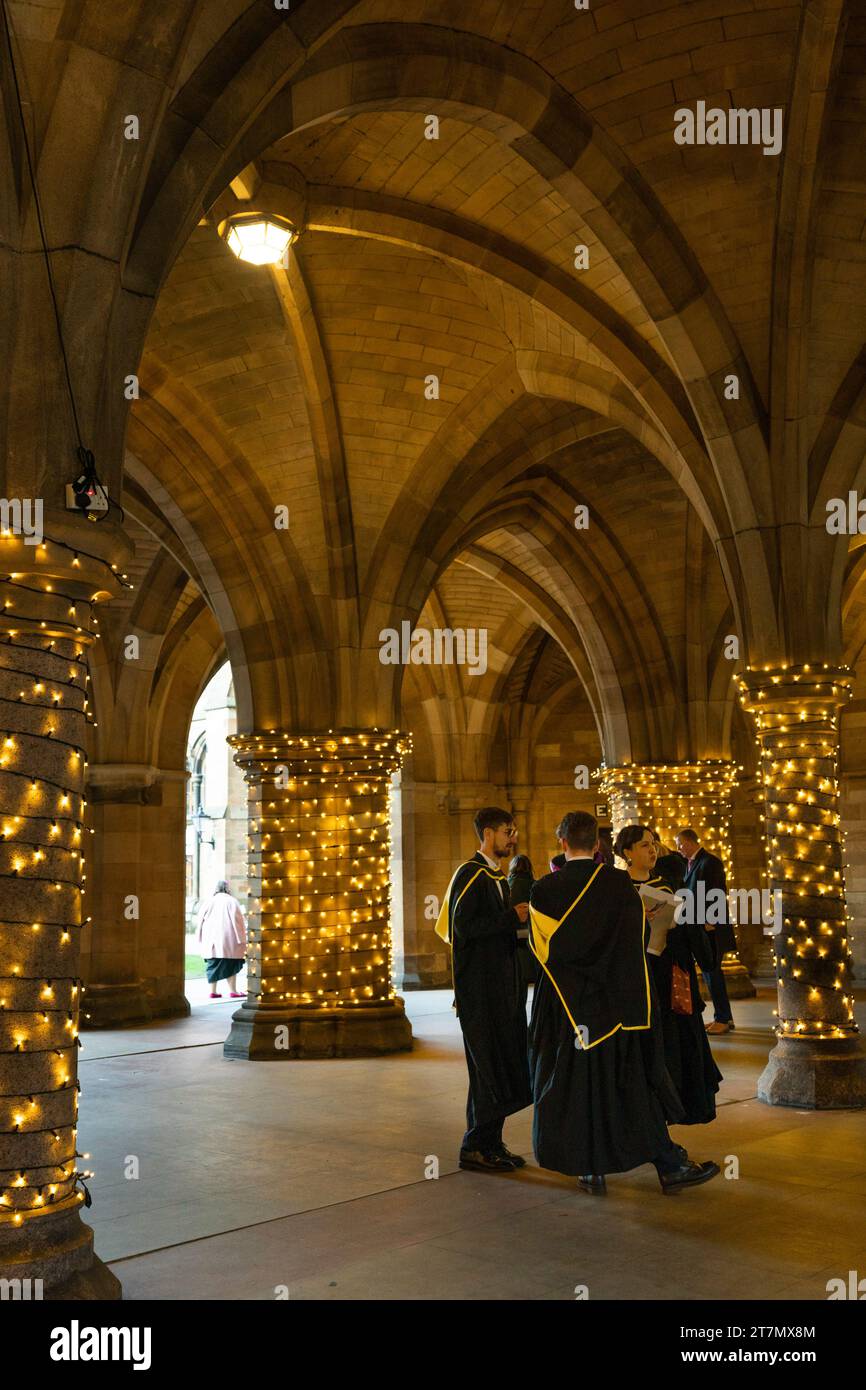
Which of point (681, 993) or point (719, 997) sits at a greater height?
point (681, 993)

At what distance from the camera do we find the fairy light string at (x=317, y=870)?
378 inches

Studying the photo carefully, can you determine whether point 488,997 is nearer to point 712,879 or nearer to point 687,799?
point 712,879

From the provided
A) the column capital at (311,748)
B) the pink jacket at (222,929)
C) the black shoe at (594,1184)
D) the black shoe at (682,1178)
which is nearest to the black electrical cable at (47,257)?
the black shoe at (594,1184)

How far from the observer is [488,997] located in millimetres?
5195

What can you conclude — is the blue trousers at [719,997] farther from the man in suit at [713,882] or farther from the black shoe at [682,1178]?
the black shoe at [682,1178]

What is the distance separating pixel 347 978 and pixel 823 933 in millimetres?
4169

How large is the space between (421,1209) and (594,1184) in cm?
Result: 70

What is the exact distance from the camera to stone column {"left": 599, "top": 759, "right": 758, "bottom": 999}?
13.2 meters

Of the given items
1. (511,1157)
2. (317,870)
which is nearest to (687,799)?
(317,870)

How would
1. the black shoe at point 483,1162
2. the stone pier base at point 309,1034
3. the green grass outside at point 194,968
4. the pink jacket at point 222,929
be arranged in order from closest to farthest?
1. the black shoe at point 483,1162
2. the stone pier base at point 309,1034
3. the pink jacket at point 222,929
4. the green grass outside at point 194,968

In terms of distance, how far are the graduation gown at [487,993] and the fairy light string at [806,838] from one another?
2.39 m

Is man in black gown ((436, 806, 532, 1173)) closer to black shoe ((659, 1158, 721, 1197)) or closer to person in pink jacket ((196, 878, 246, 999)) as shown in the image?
black shoe ((659, 1158, 721, 1197))
